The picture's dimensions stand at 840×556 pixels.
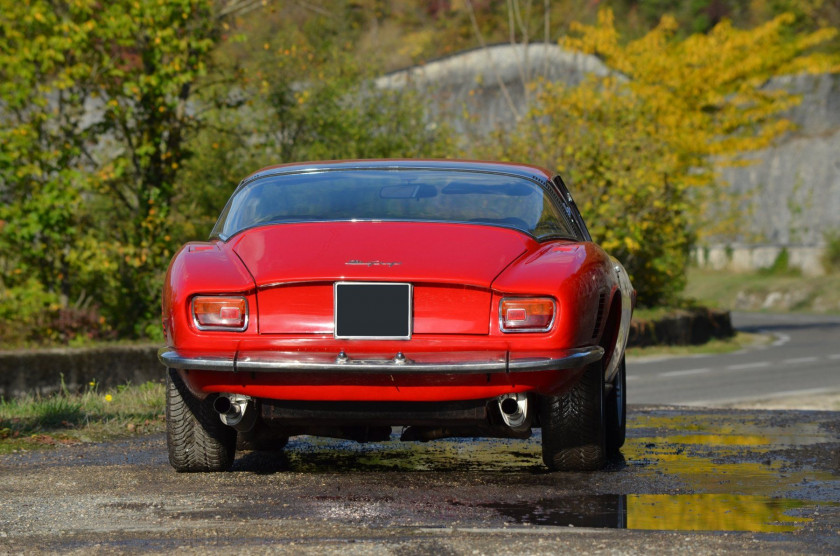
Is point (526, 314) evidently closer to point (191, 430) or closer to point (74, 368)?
point (191, 430)

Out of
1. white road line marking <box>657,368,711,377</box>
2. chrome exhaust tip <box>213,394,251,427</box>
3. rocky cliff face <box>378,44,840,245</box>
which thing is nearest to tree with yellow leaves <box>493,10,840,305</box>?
white road line marking <box>657,368,711,377</box>

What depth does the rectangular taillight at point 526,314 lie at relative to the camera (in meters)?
5.92

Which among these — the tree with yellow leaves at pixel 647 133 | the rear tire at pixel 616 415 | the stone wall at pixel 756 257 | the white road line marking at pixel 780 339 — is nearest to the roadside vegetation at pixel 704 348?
the white road line marking at pixel 780 339

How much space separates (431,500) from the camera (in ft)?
18.8

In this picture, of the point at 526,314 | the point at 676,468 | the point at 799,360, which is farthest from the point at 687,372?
the point at 526,314

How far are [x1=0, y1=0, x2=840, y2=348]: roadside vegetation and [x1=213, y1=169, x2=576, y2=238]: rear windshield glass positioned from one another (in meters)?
9.25

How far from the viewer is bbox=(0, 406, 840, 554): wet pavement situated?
4758 millimetres

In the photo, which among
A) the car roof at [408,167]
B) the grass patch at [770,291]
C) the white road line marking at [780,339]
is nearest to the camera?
the car roof at [408,167]

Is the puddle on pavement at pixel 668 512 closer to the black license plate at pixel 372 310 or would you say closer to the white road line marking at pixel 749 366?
the black license plate at pixel 372 310

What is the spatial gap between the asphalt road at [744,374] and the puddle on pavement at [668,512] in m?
7.66

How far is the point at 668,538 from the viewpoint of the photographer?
478 cm

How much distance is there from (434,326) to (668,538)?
1515mm

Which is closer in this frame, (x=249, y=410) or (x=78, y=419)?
(x=249, y=410)

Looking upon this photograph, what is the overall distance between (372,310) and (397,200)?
97 centimetres
